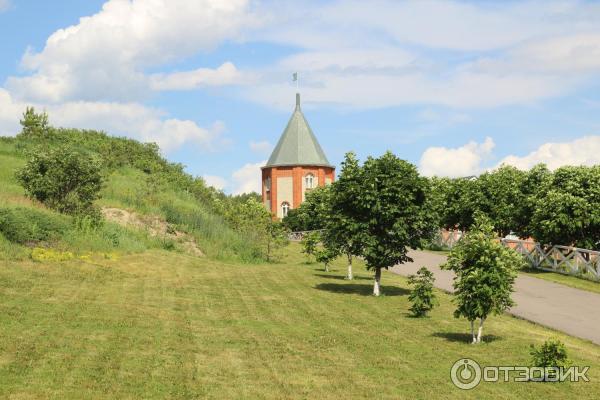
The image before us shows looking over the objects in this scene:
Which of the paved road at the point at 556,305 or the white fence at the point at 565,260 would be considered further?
the white fence at the point at 565,260

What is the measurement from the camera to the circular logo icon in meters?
13.5

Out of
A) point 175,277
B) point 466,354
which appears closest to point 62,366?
Answer: point 466,354

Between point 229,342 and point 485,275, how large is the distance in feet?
21.6

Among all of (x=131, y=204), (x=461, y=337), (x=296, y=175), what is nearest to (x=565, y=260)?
(x=461, y=337)

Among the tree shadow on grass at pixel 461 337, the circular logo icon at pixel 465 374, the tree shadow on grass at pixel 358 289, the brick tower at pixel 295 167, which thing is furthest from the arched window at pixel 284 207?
the circular logo icon at pixel 465 374

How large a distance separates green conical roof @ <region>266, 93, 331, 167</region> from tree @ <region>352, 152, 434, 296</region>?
72.4 meters

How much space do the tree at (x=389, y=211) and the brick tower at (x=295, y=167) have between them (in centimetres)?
7138

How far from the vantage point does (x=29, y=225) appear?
99.5 ft

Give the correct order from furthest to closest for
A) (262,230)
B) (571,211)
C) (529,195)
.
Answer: (529,195) → (262,230) → (571,211)

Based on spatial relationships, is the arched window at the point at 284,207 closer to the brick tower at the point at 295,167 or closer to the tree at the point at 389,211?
the brick tower at the point at 295,167

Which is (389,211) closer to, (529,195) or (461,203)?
(529,195)

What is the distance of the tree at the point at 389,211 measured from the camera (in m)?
25.9

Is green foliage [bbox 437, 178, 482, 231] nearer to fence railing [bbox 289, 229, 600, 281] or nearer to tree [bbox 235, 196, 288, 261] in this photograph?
fence railing [bbox 289, 229, 600, 281]

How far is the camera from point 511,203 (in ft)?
165
